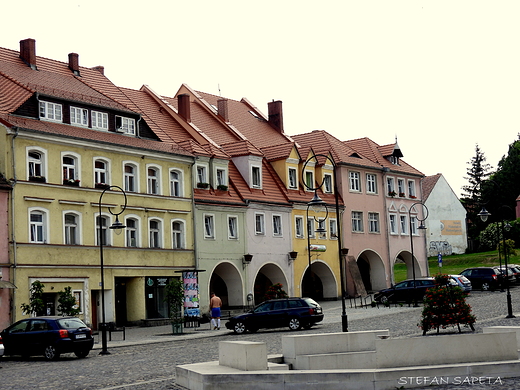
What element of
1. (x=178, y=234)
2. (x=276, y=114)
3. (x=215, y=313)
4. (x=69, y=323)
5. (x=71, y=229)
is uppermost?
(x=276, y=114)

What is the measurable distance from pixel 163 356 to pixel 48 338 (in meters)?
4.29

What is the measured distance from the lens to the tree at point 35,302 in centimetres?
3794

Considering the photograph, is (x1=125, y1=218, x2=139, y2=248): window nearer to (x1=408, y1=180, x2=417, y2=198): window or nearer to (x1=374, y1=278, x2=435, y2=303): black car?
(x1=374, y1=278, x2=435, y2=303): black car

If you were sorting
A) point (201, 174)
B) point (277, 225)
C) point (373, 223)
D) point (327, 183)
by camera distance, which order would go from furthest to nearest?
point (373, 223)
point (327, 183)
point (277, 225)
point (201, 174)

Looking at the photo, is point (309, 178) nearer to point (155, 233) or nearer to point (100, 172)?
point (155, 233)

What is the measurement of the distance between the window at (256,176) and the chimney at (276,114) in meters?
11.5

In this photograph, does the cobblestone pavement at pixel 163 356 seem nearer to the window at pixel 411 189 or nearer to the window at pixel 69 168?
the window at pixel 69 168

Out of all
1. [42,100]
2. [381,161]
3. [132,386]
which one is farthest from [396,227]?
[132,386]

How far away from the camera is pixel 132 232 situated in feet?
154

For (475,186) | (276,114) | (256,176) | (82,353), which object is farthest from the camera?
(475,186)

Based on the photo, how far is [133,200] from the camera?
46.8 m

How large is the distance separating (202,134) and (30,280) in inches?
767

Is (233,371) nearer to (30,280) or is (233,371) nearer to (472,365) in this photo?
(472,365)

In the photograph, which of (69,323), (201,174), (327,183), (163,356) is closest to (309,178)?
(327,183)
